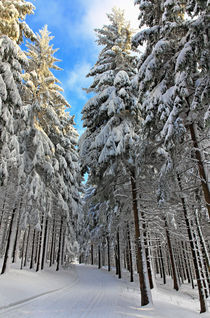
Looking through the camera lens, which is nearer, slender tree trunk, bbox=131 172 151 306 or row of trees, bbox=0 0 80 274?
slender tree trunk, bbox=131 172 151 306

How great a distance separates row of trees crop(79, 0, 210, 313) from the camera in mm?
6947

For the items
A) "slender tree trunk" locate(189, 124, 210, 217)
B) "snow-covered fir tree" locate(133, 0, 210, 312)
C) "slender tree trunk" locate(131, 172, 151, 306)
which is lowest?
"slender tree trunk" locate(131, 172, 151, 306)

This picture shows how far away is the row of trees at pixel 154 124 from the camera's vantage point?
22.8 ft

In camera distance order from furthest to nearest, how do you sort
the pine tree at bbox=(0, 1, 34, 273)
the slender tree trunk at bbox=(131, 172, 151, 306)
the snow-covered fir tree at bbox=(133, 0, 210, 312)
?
1. the pine tree at bbox=(0, 1, 34, 273)
2. the slender tree trunk at bbox=(131, 172, 151, 306)
3. the snow-covered fir tree at bbox=(133, 0, 210, 312)

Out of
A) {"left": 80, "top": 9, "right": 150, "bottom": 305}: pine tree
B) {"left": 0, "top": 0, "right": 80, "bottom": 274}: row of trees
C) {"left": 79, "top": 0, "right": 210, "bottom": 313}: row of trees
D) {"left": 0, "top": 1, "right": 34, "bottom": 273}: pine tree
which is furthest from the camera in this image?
{"left": 80, "top": 9, "right": 150, "bottom": 305}: pine tree

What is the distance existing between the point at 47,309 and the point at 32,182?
6.90 metres

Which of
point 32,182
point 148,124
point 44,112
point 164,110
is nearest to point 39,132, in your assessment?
point 44,112

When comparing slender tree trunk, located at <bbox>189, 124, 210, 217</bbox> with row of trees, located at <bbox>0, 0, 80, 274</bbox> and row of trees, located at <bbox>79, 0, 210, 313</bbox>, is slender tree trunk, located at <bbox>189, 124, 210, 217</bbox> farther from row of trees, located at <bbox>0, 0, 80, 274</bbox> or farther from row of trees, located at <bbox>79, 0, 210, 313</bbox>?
row of trees, located at <bbox>0, 0, 80, 274</bbox>

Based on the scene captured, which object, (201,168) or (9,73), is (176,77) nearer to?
(201,168)

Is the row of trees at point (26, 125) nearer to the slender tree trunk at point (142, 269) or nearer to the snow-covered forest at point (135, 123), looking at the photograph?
the snow-covered forest at point (135, 123)

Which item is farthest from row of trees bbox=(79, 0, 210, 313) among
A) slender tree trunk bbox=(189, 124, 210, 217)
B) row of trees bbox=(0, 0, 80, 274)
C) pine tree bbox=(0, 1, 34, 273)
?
pine tree bbox=(0, 1, 34, 273)

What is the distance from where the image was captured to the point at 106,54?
1304cm

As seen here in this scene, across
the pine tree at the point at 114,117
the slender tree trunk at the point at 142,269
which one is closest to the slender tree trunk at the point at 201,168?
the pine tree at the point at 114,117

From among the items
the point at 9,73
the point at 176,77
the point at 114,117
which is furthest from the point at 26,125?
the point at 176,77
